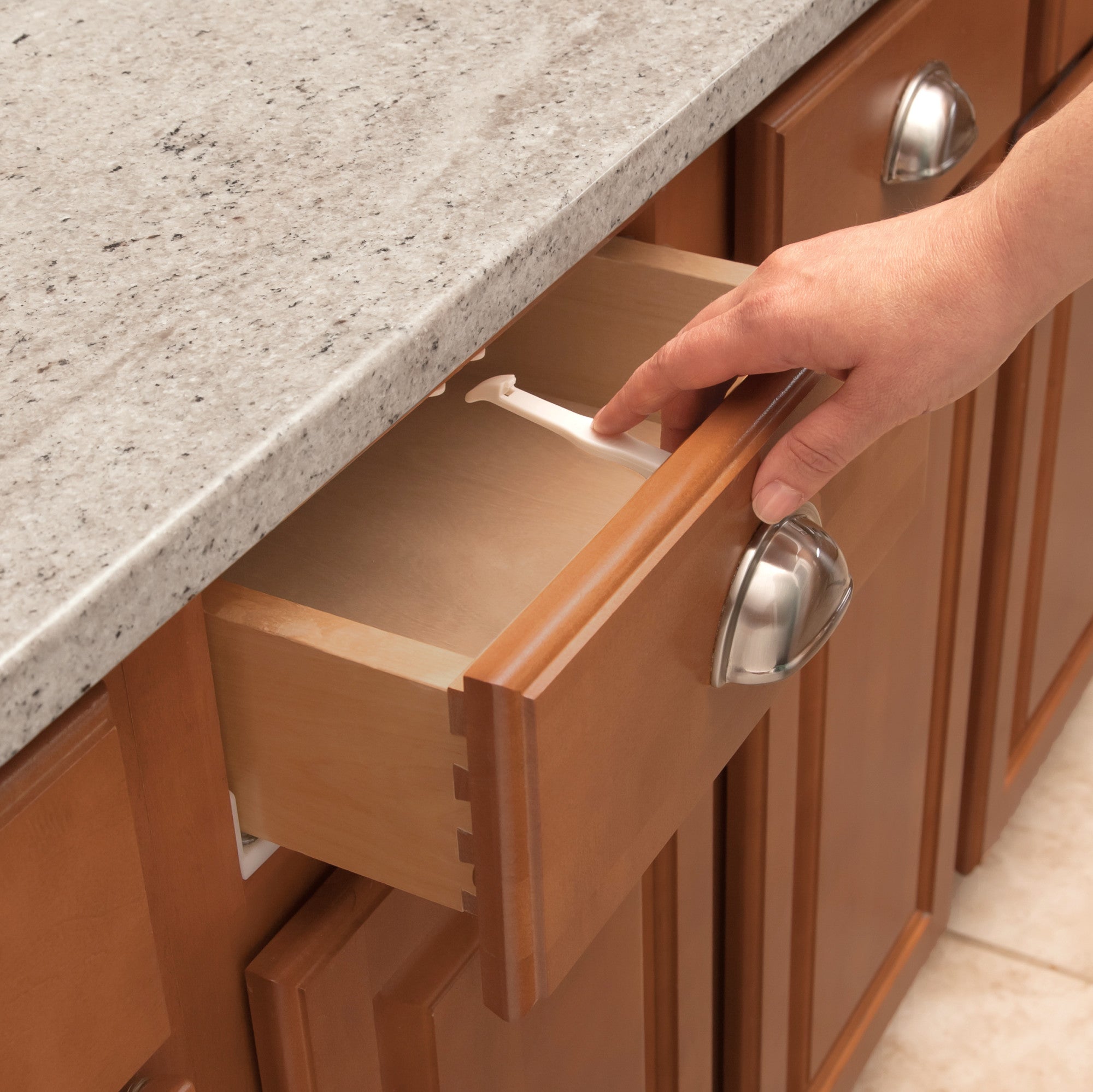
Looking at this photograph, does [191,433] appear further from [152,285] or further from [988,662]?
[988,662]

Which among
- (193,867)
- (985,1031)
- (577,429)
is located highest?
(577,429)

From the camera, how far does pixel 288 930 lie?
541 millimetres

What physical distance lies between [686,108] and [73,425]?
31 cm

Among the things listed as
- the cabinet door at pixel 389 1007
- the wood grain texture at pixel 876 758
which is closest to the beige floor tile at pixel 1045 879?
the wood grain texture at pixel 876 758

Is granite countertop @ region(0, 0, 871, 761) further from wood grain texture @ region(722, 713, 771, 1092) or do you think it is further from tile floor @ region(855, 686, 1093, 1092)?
tile floor @ region(855, 686, 1093, 1092)

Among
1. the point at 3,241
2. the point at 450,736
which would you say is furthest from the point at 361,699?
the point at 3,241

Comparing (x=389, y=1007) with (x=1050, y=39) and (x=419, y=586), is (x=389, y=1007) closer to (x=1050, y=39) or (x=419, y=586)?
(x=419, y=586)

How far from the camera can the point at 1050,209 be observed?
57cm

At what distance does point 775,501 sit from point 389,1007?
264 millimetres

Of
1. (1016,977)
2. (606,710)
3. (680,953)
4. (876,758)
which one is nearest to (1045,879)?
(1016,977)

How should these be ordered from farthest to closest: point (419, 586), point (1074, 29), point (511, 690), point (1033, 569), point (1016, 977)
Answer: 1. point (1016, 977)
2. point (1033, 569)
3. point (1074, 29)
4. point (419, 586)
5. point (511, 690)

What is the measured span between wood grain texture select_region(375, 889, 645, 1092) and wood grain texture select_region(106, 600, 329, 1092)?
0.06 meters

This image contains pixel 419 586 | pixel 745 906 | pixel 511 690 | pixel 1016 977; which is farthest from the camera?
pixel 1016 977

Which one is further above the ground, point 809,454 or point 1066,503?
point 809,454
